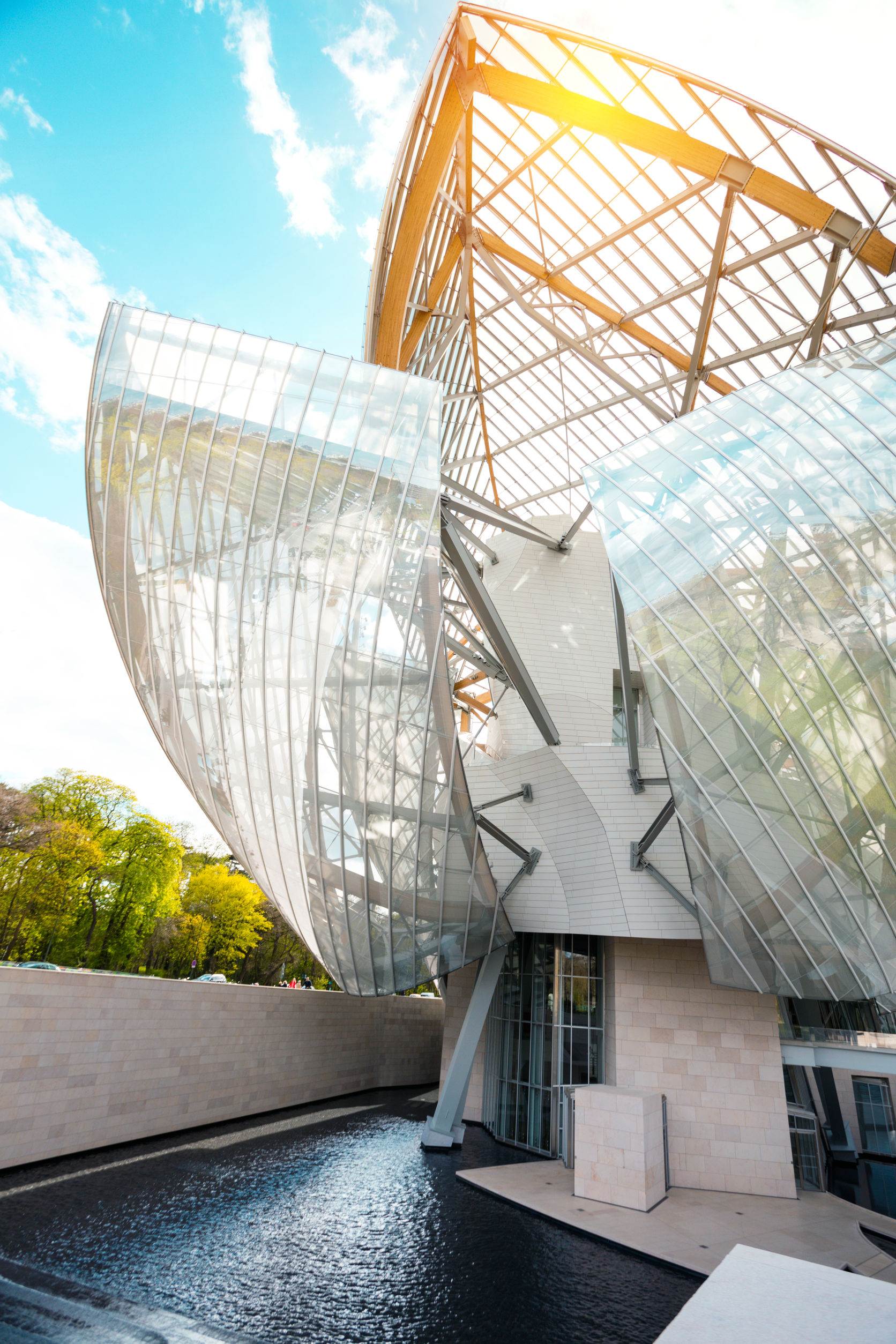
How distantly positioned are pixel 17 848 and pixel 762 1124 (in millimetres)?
35856

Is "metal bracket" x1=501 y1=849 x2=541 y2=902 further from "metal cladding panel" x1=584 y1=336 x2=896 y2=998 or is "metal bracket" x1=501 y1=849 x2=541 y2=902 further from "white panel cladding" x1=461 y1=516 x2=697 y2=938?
"metal cladding panel" x1=584 y1=336 x2=896 y2=998

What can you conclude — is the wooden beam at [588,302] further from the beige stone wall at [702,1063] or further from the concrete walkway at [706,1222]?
the concrete walkway at [706,1222]

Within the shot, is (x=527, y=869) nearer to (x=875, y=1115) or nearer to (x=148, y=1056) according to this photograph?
(x=148, y=1056)

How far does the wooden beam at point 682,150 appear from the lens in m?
16.4

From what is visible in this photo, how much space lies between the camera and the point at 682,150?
16547 millimetres

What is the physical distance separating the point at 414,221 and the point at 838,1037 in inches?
986

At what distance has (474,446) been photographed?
37.0m

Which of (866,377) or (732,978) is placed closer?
(866,377)

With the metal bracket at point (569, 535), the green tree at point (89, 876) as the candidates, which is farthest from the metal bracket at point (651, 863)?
the green tree at point (89, 876)

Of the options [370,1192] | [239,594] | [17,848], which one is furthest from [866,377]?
[17,848]

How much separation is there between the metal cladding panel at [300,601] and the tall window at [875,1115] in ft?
71.1

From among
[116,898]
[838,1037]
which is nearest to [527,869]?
[838,1037]

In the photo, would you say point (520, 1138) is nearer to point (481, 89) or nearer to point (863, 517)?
point (863, 517)

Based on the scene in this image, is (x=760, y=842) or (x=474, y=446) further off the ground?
(x=474, y=446)
